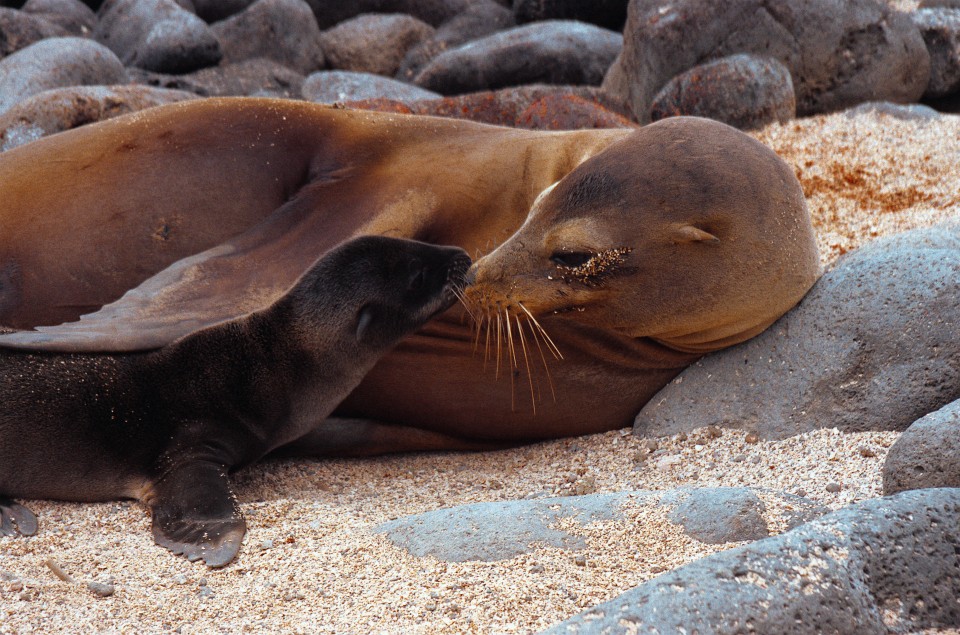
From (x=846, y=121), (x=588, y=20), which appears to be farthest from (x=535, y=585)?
(x=588, y=20)

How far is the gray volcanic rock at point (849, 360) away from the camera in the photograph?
3.70m

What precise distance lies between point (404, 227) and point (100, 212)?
122 centimetres

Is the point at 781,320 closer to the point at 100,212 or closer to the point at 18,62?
the point at 100,212

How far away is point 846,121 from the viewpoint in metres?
7.67

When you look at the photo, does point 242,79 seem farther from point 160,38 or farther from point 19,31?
point 19,31

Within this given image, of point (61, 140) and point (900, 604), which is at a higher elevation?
point (900, 604)

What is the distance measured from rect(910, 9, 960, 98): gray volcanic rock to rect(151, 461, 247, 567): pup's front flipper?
7524 millimetres

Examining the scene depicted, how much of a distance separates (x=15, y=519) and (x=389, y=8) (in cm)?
1288

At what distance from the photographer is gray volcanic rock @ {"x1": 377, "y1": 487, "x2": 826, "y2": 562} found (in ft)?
8.84

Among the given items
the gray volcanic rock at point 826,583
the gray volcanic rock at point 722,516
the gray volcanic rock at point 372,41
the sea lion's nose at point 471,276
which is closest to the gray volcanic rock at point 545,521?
the gray volcanic rock at point 722,516

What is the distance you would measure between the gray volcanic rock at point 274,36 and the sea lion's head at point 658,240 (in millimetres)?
10091

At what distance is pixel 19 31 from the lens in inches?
475

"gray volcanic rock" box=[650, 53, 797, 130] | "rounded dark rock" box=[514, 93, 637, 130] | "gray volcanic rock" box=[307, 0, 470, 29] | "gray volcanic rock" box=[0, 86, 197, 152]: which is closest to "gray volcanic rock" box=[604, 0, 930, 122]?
"gray volcanic rock" box=[650, 53, 797, 130]

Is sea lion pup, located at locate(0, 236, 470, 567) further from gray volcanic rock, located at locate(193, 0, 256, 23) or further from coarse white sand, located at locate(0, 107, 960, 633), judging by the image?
gray volcanic rock, located at locate(193, 0, 256, 23)
